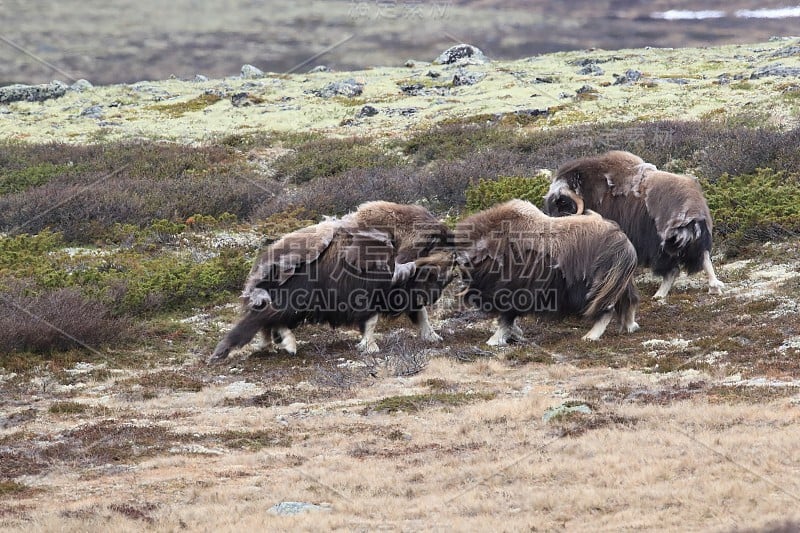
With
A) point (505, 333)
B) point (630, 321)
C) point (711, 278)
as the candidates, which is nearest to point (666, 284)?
point (711, 278)

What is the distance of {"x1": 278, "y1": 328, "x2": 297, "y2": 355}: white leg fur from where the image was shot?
8.77 meters

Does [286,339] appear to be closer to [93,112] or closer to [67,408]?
[67,408]

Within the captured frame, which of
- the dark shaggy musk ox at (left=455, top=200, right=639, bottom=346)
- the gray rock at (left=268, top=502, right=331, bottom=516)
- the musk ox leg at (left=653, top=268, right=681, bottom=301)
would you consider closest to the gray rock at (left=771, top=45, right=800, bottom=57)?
the musk ox leg at (left=653, top=268, right=681, bottom=301)

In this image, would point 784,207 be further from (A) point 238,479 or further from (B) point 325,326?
(A) point 238,479

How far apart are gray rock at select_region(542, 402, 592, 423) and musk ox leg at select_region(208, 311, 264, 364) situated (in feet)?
11.2

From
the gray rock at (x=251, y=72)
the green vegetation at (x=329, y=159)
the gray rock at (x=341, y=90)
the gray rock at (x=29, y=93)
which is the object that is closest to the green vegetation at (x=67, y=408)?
the green vegetation at (x=329, y=159)

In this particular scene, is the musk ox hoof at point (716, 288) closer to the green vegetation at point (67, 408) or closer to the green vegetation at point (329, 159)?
the green vegetation at point (67, 408)

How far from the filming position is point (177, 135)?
2673 centimetres

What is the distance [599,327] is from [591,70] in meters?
30.3

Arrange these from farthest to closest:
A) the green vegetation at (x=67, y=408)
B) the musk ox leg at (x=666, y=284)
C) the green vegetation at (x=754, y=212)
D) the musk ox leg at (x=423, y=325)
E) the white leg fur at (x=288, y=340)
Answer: the green vegetation at (x=754, y=212), the musk ox leg at (x=666, y=284), the musk ox leg at (x=423, y=325), the white leg fur at (x=288, y=340), the green vegetation at (x=67, y=408)

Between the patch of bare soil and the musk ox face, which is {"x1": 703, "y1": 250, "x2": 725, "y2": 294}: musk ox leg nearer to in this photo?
the patch of bare soil

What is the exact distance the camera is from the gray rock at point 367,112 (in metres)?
28.4

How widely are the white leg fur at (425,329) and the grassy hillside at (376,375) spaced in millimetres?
178

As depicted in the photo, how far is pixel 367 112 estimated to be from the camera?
28562 millimetres
